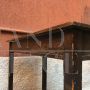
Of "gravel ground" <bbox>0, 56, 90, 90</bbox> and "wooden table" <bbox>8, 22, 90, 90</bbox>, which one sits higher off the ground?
"wooden table" <bbox>8, 22, 90, 90</bbox>

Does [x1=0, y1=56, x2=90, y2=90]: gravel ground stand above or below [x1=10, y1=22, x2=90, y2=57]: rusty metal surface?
below

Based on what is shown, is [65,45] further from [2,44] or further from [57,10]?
[57,10]

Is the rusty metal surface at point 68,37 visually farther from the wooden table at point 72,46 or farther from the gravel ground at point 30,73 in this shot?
the gravel ground at point 30,73

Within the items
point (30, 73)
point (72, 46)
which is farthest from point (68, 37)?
point (30, 73)

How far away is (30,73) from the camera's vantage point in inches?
71.7

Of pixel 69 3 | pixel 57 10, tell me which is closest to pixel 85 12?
pixel 69 3

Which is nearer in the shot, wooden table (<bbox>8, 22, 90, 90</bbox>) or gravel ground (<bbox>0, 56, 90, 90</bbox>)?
wooden table (<bbox>8, 22, 90, 90</bbox>)

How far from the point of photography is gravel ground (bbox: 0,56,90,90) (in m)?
1.63

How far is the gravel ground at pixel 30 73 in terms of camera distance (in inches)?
64.3

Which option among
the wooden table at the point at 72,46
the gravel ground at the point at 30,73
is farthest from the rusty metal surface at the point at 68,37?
the gravel ground at the point at 30,73

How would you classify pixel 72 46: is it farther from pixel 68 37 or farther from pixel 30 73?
pixel 30 73

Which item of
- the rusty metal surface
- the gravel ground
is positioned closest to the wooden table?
the rusty metal surface

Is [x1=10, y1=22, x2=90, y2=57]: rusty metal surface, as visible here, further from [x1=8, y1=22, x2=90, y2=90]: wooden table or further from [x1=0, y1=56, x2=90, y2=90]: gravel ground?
[x1=0, y1=56, x2=90, y2=90]: gravel ground

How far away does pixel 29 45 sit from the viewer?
4.21 ft
